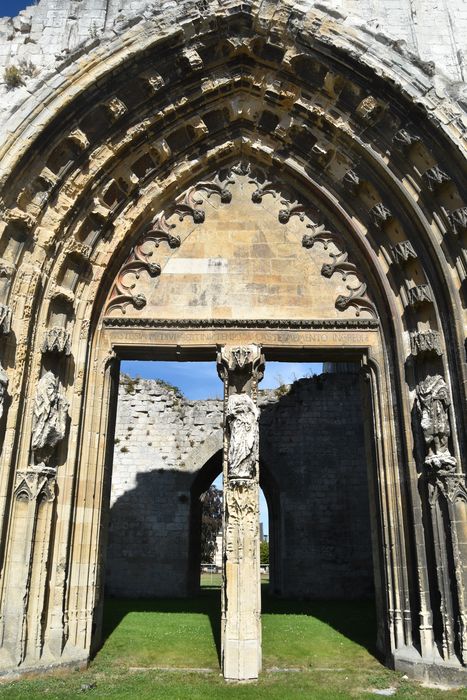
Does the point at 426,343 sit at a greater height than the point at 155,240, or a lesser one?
lesser

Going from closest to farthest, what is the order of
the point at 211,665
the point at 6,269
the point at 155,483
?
the point at 211,665, the point at 6,269, the point at 155,483

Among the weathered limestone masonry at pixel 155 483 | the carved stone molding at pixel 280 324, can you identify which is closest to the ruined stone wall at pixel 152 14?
the carved stone molding at pixel 280 324

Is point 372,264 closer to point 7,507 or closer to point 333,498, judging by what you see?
point 7,507

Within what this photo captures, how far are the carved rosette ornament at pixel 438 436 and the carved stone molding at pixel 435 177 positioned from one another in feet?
8.05

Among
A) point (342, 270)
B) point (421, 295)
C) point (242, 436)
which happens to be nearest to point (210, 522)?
point (342, 270)

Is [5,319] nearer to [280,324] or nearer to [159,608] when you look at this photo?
[280,324]

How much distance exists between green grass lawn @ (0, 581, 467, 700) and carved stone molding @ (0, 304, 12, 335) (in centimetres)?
377

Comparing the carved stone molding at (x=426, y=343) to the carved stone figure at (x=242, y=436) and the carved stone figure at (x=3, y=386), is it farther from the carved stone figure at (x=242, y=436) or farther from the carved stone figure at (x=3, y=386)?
the carved stone figure at (x=3, y=386)

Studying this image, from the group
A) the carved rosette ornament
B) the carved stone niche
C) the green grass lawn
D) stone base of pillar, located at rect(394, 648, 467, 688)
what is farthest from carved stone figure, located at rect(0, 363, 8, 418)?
stone base of pillar, located at rect(394, 648, 467, 688)

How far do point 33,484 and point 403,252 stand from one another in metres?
5.59

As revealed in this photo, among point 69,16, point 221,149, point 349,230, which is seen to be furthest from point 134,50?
point 349,230

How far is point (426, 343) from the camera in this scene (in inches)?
293

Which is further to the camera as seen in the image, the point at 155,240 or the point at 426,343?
the point at 155,240

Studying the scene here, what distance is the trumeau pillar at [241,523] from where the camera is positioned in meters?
6.76
